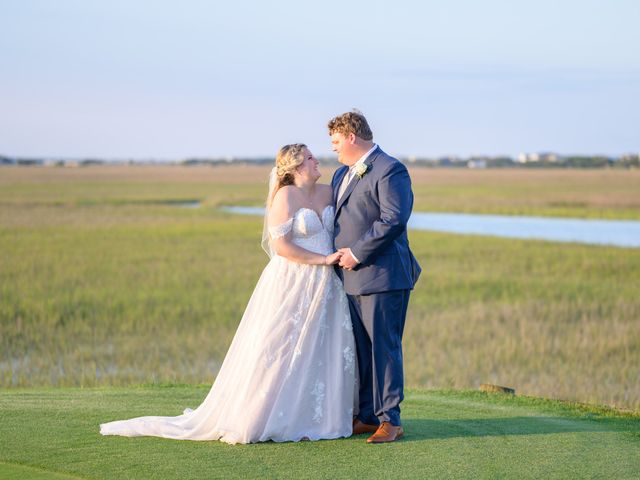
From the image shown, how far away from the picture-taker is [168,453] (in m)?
6.80

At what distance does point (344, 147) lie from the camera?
721cm

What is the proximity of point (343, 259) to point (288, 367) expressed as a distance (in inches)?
33.8

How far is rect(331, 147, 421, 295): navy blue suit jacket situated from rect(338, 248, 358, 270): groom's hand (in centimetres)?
4

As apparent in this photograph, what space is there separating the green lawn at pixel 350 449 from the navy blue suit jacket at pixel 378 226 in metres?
1.14

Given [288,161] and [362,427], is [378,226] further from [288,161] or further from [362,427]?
[362,427]

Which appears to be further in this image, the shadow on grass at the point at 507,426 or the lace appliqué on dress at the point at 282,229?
the shadow on grass at the point at 507,426

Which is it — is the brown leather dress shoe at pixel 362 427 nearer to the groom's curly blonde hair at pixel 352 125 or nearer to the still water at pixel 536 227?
the groom's curly blonde hair at pixel 352 125

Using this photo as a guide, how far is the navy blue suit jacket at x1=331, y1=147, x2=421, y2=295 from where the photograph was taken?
6.99 metres

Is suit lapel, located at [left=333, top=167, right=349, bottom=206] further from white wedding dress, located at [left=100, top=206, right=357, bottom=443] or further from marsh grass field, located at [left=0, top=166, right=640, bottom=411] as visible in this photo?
marsh grass field, located at [left=0, top=166, right=640, bottom=411]

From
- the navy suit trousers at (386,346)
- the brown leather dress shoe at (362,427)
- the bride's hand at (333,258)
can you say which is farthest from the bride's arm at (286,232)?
the brown leather dress shoe at (362,427)

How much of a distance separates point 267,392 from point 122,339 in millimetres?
8857

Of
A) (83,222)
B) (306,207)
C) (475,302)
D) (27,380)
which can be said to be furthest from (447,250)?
(306,207)

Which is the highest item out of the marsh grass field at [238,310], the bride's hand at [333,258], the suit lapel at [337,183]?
the suit lapel at [337,183]

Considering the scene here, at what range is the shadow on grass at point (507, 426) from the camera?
7.63 meters
